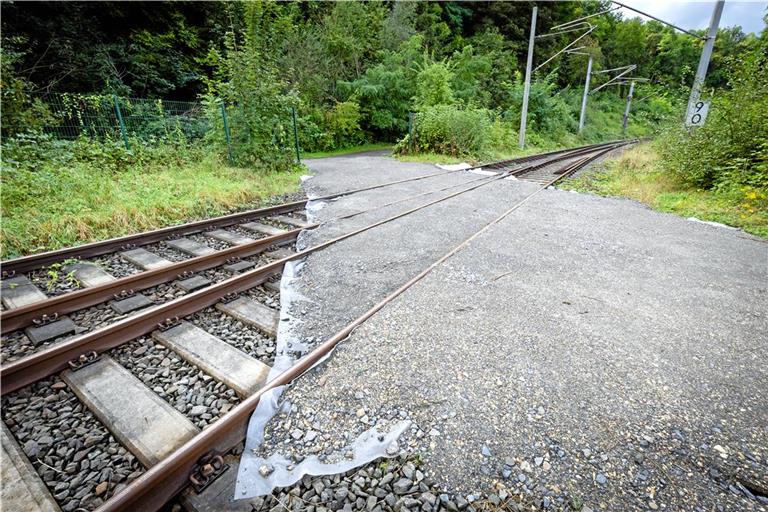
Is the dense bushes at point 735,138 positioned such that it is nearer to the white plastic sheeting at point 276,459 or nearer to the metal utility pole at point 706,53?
the metal utility pole at point 706,53

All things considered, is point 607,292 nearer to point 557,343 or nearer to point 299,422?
point 557,343

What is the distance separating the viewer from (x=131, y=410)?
235 centimetres

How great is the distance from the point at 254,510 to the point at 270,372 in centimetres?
97

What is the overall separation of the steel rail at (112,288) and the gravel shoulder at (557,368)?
107cm

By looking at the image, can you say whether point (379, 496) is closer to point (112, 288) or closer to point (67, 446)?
point (67, 446)

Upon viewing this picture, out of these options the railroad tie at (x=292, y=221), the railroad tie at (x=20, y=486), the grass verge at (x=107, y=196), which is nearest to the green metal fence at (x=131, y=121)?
the grass verge at (x=107, y=196)

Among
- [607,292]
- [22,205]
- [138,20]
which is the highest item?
[138,20]

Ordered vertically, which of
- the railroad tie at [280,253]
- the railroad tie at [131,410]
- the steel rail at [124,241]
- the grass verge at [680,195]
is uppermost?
the steel rail at [124,241]

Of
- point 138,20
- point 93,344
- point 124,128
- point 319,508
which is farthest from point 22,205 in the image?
point 138,20

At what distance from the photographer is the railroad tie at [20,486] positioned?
1.76 meters

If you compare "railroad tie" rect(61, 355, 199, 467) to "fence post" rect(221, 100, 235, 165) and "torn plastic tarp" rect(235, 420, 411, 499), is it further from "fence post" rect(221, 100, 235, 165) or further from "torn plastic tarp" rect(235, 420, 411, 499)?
"fence post" rect(221, 100, 235, 165)

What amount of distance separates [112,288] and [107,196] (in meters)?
3.72

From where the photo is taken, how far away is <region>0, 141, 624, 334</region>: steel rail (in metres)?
3.25

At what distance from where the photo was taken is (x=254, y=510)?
181 centimetres
